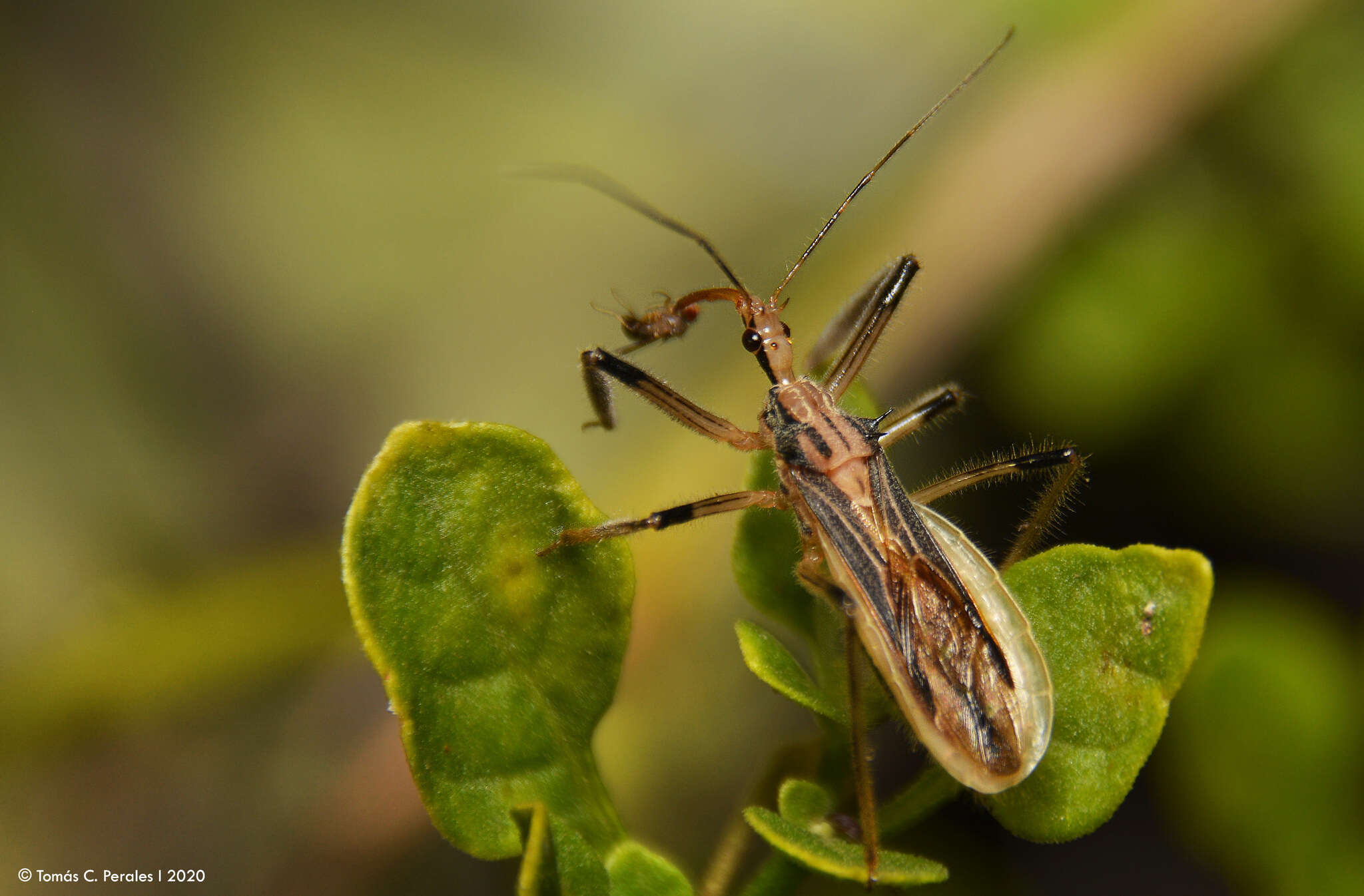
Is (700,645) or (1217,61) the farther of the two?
(1217,61)

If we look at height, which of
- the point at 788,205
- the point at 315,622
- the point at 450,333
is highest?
the point at 788,205

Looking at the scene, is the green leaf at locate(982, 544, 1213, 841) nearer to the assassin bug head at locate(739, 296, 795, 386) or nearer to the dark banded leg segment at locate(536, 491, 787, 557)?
the dark banded leg segment at locate(536, 491, 787, 557)

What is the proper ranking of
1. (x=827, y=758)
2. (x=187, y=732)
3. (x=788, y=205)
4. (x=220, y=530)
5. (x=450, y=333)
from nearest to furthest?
(x=827, y=758) < (x=187, y=732) < (x=220, y=530) < (x=450, y=333) < (x=788, y=205)

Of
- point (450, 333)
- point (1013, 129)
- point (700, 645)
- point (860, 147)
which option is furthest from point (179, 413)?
point (1013, 129)

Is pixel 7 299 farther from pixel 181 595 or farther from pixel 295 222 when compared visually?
pixel 181 595

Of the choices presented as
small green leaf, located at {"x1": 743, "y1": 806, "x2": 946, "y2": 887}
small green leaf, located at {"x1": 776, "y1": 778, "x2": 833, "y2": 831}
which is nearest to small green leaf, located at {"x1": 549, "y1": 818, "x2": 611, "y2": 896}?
small green leaf, located at {"x1": 743, "y1": 806, "x2": 946, "y2": 887}

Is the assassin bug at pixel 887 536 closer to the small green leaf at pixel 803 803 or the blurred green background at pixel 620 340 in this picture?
the small green leaf at pixel 803 803
